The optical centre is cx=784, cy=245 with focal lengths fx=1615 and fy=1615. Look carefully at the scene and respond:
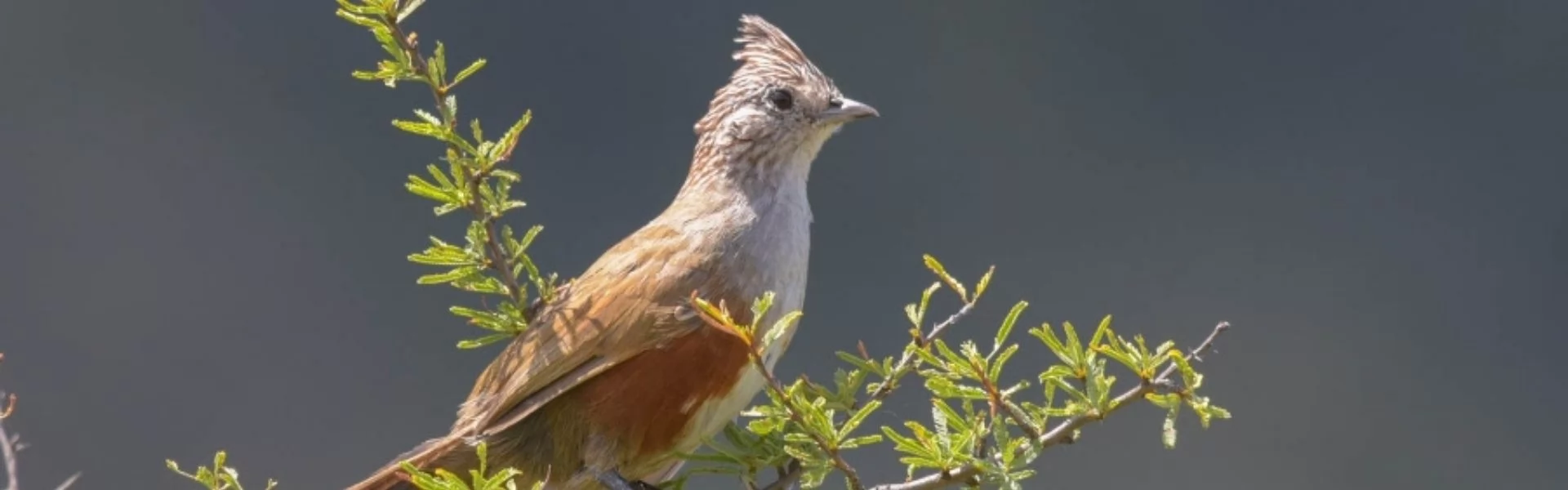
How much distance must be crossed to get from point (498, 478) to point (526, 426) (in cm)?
98

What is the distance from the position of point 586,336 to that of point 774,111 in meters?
0.71

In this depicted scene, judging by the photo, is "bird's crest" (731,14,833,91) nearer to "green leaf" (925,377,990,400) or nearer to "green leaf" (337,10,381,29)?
"green leaf" (337,10,381,29)

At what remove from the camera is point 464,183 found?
8.73 feet

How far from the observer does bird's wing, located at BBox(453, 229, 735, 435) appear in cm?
311

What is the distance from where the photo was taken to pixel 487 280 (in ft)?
9.39

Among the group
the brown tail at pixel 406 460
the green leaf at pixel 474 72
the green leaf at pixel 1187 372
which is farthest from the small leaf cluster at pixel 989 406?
the brown tail at pixel 406 460

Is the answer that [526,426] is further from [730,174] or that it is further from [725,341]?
[730,174]

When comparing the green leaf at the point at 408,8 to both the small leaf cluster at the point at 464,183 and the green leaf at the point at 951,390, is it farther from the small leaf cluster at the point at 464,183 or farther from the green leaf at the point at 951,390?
the green leaf at the point at 951,390

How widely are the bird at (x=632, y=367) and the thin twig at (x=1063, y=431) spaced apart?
25.7 inches

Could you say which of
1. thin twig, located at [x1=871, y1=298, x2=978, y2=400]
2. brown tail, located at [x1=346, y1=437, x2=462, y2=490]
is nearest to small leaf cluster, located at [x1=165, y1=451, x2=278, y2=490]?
brown tail, located at [x1=346, y1=437, x2=462, y2=490]

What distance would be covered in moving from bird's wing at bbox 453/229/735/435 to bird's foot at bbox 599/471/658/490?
A: 183mm

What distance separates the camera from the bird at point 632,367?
3070 millimetres

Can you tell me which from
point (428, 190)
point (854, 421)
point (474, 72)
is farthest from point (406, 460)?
point (854, 421)

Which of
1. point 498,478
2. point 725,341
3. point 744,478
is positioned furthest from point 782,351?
point 498,478
